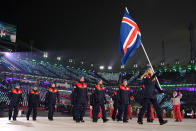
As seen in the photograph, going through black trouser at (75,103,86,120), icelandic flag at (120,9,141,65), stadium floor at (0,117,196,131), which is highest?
icelandic flag at (120,9,141,65)

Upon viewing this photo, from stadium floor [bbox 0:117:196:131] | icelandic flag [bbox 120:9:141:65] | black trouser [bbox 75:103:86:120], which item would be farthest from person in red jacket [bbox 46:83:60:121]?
icelandic flag [bbox 120:9:141:65]

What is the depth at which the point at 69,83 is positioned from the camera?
3688cm

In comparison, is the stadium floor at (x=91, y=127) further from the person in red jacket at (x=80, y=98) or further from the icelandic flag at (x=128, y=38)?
the icelandic flag at (x=128, y=38)

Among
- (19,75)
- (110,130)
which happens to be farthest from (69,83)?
(110,130)

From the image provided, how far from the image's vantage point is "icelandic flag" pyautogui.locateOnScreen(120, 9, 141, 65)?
11.8 metres

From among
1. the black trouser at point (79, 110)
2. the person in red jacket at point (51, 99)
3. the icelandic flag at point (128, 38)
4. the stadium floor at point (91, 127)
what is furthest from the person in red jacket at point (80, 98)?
the icelandic flag at point (128, 38)

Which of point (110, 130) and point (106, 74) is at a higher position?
point (106, 74)

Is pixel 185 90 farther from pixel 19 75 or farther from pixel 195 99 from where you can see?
pixel 19 75

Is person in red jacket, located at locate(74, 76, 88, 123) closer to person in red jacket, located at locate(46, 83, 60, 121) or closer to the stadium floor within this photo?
the stadium floor

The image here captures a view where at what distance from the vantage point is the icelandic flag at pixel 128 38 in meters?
11.8

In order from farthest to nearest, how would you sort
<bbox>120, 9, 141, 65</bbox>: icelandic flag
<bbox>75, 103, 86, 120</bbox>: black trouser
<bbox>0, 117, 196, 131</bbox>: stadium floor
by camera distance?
<bbox>120, 9, 141, 65</bbox>: icelandic flag → <bbox>75, 103, 86, 120</bbox>: black trouser → <bbox>0, 117, 196, 131</bbox>: stadium floor

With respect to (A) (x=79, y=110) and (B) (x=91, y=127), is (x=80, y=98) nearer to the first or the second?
(A) (x=79, y=110)

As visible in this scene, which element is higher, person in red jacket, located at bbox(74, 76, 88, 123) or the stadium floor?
person in red jacket, located at bbox(74, 76, 88, 123)

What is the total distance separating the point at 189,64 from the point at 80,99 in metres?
37.4
